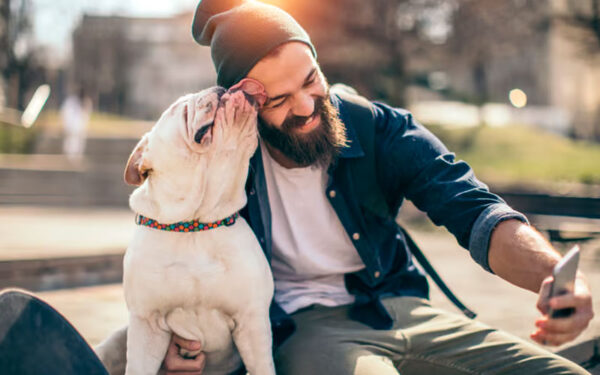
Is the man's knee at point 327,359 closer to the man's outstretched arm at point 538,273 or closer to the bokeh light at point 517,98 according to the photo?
the man's outstretched arm at point 538,273

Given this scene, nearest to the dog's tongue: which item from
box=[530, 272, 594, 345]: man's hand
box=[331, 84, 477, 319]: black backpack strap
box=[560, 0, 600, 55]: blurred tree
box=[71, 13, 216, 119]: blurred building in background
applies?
box=[331, 84, 477, 319]: black backpack strap

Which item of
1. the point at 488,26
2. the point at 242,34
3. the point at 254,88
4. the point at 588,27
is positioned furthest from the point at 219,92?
the point at 488,26

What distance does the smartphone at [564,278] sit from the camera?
164 centimetres

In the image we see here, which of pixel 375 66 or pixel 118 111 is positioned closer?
pixel 375 66

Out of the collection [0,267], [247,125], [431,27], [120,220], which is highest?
[247,125]

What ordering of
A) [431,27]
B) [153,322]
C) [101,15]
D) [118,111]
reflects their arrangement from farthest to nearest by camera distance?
1. [118,111]
2. [101,15]
3. [431,27]
4. [153,322]

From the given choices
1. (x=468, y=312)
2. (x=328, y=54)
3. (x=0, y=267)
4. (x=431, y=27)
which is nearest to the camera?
(x=468, y=312)

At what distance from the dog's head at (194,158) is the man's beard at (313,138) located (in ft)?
0.74

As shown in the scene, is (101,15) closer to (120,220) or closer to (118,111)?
(118,111)

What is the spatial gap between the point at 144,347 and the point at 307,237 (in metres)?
0.74

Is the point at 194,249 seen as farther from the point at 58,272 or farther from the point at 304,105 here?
the point at 58,272

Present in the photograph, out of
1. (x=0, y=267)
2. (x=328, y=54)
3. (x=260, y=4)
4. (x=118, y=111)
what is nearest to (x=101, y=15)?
(x=118, y=111)

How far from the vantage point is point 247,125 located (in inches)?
85.4

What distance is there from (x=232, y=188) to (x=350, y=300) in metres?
0.68
